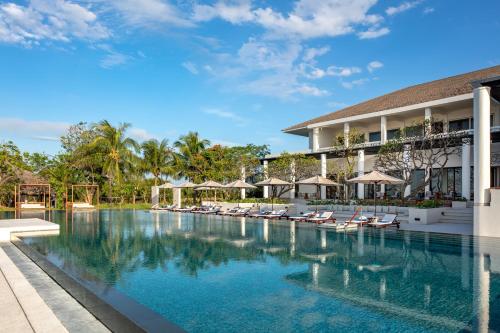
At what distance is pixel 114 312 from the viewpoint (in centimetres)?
497

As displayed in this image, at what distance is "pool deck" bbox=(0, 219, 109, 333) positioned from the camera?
14.9 ft

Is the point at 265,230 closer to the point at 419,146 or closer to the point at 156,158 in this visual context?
the point at 419,146

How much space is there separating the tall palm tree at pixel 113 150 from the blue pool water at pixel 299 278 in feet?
67.5

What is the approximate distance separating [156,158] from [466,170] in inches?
1031

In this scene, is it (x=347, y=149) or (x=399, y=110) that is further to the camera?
(x=399, y=110)

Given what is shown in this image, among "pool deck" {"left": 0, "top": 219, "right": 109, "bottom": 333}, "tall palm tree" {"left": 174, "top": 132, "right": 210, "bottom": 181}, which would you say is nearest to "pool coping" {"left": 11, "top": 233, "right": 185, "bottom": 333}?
"pool deck" {"left": 0, "top": 219, "right": 109, "bottom": 333}

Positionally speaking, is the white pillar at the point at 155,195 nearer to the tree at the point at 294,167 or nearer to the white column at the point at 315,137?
the tree at the point at 294,167

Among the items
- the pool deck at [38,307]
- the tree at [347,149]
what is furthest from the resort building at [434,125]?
the pool deck at [38,307]

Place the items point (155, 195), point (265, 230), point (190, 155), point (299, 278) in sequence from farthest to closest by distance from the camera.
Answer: point (190, 155) < point (155, 195) < point (265, 230) < point (299, 278)

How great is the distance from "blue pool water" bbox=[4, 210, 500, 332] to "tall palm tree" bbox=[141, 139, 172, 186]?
2234 cm

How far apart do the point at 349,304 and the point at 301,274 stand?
7.10 feet

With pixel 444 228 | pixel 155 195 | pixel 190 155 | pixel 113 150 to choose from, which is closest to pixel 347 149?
pixel 444 228

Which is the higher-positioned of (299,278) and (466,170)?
(466,170)

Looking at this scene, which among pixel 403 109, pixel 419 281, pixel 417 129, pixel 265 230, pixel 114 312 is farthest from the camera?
pixel 403 109
